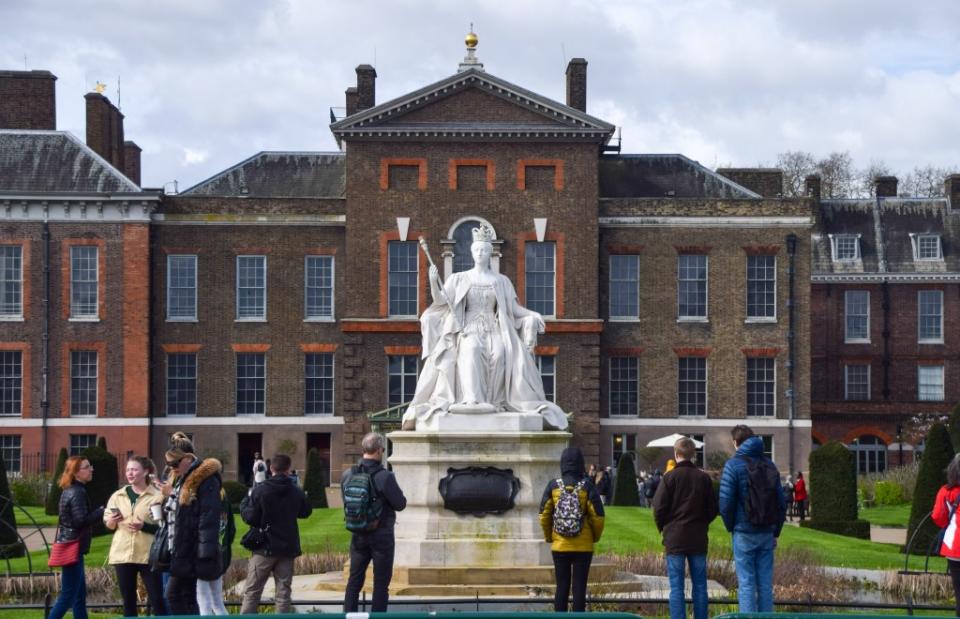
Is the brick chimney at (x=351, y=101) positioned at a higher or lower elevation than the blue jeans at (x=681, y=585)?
higher

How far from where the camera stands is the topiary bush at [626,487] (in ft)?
141

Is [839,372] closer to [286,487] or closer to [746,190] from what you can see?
[746,190]

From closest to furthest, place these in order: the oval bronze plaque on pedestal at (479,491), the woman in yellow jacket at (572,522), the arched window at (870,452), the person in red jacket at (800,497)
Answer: the woman in yellow jacket at (572,522)
the oval bronze plaque on pedestal at (479,491)
the person in red jacket at (800,497)
the arched window at (870,452)

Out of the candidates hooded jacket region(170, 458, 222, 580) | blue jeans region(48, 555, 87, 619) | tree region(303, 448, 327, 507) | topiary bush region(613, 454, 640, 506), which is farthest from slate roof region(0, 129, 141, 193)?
hooded jacket region(170, 458, 222, 580)

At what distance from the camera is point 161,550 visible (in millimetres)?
13570

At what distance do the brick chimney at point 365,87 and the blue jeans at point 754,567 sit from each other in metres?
39.9

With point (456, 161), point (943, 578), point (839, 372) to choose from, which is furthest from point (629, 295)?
point (943, 578)

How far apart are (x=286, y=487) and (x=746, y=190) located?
39.4m

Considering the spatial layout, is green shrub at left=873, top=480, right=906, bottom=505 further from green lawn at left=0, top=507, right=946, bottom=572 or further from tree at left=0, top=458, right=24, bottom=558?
tree at left=0, top=458, right=24, bottom=558

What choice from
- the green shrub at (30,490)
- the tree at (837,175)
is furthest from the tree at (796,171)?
the green shrub at (30,490)

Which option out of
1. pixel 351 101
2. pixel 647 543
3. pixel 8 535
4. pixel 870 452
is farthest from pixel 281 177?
pixel 647 543

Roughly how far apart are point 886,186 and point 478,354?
4915 centimetres

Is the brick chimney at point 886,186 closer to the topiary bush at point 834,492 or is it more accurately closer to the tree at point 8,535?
the topiary bush at point 834,492

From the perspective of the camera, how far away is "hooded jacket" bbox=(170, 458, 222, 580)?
13.3 metres
